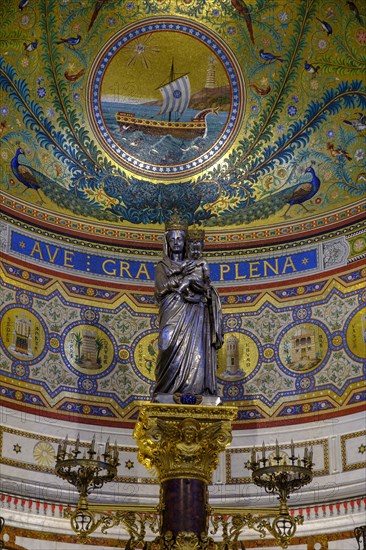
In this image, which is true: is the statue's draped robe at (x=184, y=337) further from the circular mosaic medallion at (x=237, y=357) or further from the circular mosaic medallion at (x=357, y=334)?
the circular mosaic medallion at (x=357, y=334)

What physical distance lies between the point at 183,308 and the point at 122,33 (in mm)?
5573

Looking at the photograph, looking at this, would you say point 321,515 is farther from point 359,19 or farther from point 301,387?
point 359,19

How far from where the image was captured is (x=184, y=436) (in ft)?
47.6

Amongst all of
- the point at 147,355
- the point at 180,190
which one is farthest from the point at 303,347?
the point at 180,190

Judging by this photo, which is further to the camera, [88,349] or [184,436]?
[88,349]

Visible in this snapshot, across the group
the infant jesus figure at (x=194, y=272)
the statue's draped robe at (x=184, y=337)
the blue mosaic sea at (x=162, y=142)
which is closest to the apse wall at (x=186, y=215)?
the blue mosaic sea at (x=162, y=142)

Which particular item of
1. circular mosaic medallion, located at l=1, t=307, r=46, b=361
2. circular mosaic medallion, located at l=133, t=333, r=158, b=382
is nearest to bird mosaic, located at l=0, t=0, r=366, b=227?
circular mosaic medallion, located at l=1, t=307, r=46, b=361

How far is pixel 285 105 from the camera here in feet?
63.7

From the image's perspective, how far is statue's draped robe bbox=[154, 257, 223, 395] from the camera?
1509cm

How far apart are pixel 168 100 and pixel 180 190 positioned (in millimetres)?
1414

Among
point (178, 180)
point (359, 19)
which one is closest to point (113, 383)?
point (178, 180)

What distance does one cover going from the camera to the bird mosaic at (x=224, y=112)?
1888 cm

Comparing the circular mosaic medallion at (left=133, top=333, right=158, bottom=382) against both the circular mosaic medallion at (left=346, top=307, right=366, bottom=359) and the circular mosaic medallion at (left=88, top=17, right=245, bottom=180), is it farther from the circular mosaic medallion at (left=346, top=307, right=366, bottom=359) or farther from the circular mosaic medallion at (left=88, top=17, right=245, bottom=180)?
the circular mosaic medallion at (left=346, top=307, right=366, bottom=359)

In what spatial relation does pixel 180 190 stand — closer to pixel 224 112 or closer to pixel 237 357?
pixel 224 112
